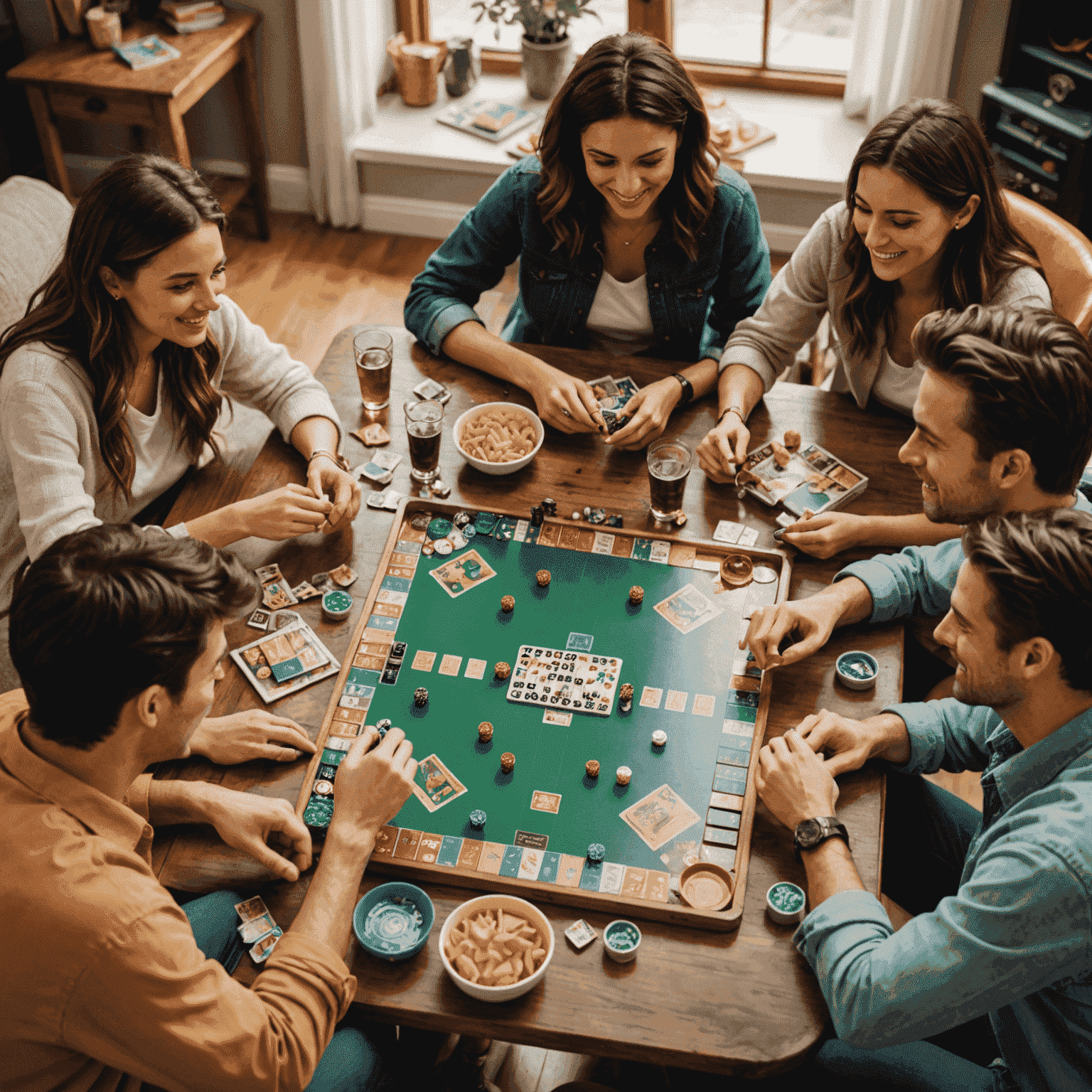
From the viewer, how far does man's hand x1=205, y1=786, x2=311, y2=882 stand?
157 cm

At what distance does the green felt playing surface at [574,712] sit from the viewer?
5.45 ft

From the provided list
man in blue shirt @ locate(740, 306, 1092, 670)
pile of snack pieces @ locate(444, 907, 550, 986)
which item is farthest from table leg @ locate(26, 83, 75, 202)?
pile of snack pieces @ locate(444, 907, 550, 986)

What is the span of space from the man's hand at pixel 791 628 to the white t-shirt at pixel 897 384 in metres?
0.68

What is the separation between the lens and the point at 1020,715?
5.23ft

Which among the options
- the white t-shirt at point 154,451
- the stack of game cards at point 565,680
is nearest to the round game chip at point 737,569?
the stack of game cards at point 565,680

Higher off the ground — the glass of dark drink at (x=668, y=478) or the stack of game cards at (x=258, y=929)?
the glass of dark drink at (x=668, y=478)

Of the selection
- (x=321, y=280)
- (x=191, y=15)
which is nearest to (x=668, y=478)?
(x=321, y=280)

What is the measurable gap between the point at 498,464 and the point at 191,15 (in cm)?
297

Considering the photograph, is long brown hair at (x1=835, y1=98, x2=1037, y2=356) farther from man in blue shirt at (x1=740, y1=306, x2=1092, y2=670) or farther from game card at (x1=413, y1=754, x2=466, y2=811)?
game card at (x1=413, y1=754, x2=466, y2=811)

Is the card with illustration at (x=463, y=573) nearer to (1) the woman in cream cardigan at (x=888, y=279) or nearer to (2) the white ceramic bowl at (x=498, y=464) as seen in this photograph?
(2) the white ceramic bowl at (x=498, y=464)

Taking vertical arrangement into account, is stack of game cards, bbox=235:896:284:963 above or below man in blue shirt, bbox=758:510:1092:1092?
below

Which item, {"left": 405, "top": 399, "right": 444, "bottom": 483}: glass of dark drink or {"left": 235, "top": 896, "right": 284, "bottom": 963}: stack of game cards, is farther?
{"left": 405, "top": 399, "right": 444, "bottom": 483}: glass of dark drink

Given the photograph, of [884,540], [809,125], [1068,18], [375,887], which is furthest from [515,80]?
[375,887]

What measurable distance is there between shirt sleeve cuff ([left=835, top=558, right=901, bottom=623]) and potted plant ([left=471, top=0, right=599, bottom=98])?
306 centimetres
